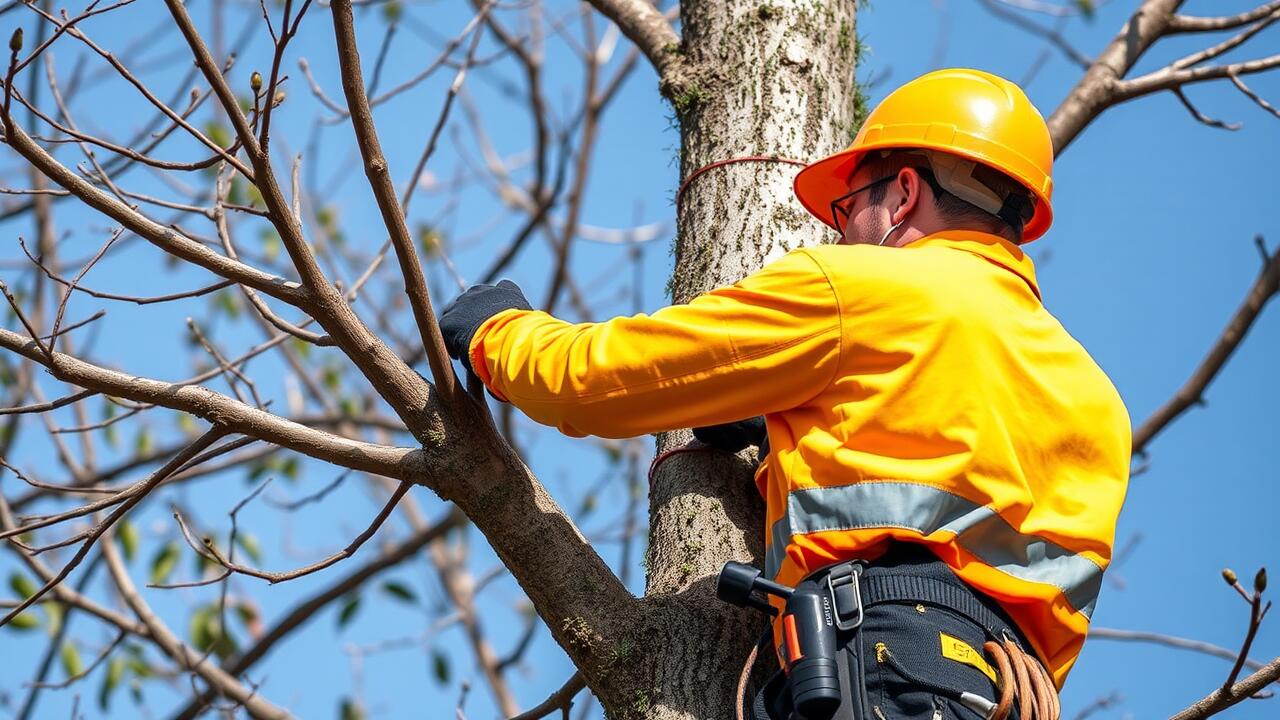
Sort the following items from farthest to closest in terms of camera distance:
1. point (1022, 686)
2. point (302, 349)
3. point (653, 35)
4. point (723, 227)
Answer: point (302, 349)
point (653, 35)
point (723, 227)
point (1022, 686)

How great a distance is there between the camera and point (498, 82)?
903 cm

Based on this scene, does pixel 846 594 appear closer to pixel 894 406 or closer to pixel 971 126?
pixel 894 406

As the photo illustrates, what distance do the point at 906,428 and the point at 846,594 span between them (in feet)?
A: 0.95

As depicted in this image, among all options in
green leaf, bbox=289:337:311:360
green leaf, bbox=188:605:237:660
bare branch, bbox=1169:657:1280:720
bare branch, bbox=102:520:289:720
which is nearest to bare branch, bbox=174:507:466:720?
bare branch, bbox=102:520:289:720

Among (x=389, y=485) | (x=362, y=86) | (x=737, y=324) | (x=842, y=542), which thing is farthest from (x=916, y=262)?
(x=389, y=485)

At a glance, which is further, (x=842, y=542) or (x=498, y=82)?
(x=498, y=82)

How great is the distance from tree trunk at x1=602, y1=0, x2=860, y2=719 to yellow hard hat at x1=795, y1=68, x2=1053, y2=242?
342mm

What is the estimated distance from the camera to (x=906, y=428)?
234 centimetres

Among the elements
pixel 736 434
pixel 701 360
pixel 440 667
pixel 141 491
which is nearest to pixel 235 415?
pixel 141 491

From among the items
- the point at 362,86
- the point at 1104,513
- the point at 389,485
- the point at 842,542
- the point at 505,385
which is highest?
the point at 389,485

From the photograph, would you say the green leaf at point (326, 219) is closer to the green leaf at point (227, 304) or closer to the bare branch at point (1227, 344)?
the green leaf at point (227, 304)

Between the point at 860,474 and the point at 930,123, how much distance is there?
800 mm

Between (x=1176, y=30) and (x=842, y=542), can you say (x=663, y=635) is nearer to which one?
(x=842, y=542)

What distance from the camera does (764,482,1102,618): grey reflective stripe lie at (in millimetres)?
2297
